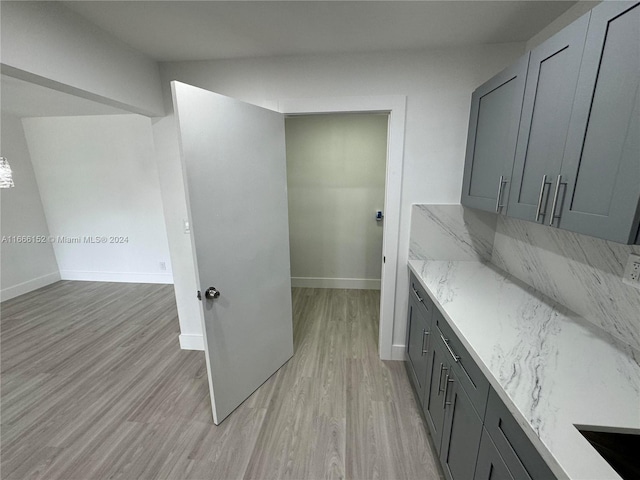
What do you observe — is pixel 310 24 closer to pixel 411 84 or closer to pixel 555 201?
pixel 411 84

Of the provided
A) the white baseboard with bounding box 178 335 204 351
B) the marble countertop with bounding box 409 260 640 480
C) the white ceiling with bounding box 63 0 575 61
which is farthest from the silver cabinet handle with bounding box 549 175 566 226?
the white baseboard with bounding box 178 335 204 351

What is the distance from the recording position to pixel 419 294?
1.79 m

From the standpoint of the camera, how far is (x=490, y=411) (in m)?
0.90

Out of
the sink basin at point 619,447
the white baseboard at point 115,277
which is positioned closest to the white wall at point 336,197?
the white baseboard at point 115,277

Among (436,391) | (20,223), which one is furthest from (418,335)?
(20,223)

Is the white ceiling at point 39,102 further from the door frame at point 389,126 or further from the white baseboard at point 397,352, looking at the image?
the white baseboard at point 397,352

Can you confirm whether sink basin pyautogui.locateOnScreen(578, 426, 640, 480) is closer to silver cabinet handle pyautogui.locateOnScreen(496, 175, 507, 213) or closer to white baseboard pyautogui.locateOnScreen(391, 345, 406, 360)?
silver cabinet handle pyautogui.locateOnScreen(496, 175, 507, 213)

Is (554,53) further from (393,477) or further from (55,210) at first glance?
(55,210)

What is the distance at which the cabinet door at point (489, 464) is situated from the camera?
83 centimetres

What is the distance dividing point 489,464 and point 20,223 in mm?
5658

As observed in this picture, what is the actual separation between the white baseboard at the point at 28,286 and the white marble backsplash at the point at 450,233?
513 centimetres

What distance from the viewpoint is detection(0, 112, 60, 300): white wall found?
3.41 meters

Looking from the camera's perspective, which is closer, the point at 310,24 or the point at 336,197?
the point at 310,24

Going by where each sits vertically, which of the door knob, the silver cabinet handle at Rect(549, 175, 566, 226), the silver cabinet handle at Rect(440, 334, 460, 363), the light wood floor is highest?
the silver cabinet handle at Rect(549, 175, 566, 226)
